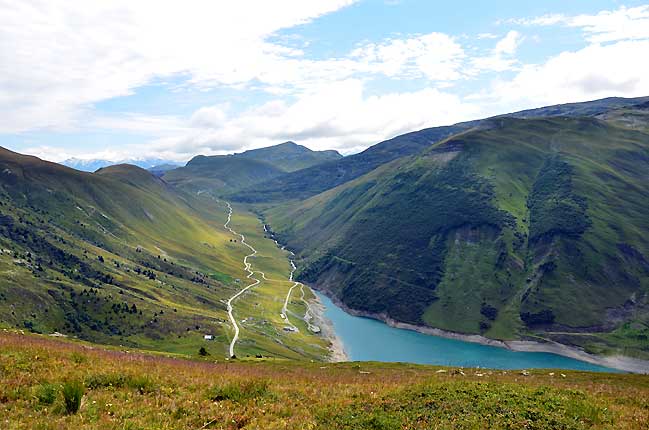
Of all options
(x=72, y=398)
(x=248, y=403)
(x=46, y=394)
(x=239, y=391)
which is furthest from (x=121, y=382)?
(x=248, y=403)

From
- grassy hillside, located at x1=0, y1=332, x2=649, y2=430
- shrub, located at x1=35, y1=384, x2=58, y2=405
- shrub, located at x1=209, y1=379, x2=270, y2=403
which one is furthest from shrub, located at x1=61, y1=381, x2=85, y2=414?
shrub, located at x1=209, y1=379, x2=270, y2=403

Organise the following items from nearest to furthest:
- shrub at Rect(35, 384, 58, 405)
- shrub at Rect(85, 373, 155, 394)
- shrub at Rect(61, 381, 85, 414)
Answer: shrub at Rect(61, 381, 85, 414)
shrub at Rect(35, 384, 58, 405)
shrub at Rect(85, 373, 155, 394)

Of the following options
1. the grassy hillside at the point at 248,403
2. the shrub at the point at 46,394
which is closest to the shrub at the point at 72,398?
the grassy hillside at the point at 248,403

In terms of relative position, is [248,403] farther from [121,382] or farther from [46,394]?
[46,394]

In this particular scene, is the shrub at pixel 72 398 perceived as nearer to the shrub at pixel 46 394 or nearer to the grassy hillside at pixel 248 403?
the grassy hillside at pixel 248 403

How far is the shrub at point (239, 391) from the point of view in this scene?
21.1 meters

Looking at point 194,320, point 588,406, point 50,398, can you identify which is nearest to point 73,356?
point 50,398

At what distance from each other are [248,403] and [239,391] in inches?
47.4

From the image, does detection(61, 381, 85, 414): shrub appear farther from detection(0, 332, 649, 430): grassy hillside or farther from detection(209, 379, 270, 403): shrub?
detection(209, 379, 270, 403): shrub

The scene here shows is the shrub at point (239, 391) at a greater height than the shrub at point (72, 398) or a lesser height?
lesser

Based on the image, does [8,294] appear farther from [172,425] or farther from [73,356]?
[172,425]

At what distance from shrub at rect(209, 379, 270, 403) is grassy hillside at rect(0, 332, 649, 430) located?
0.05 meters

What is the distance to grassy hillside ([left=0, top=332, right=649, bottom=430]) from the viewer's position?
57.3 feet

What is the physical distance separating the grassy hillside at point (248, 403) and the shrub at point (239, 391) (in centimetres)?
5
